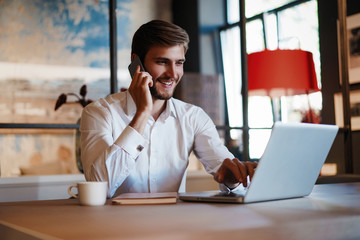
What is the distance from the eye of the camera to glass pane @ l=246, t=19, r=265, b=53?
23.1 ft

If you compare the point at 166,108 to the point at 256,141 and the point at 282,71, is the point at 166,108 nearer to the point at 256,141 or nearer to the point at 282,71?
the point at 282,71

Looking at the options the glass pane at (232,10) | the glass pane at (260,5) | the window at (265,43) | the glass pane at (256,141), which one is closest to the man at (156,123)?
the window at (265,43)

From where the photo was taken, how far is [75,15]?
749 cm

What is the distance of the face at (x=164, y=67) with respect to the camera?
211 centimetres

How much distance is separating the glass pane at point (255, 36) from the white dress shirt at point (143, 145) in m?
5.07

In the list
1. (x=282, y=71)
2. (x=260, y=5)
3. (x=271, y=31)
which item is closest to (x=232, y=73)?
(x=271, y=31)

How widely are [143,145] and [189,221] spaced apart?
88 cm

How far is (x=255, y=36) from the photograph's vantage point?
7.15m

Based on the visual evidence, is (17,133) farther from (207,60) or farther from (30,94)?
(207,60)

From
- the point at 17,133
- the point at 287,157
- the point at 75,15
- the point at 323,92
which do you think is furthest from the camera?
the point at 75,15

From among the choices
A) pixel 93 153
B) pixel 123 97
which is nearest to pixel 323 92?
pixel 123 97

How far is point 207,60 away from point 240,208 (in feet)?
22.2

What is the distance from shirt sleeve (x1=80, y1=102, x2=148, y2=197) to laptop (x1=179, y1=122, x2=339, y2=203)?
18.4 inches

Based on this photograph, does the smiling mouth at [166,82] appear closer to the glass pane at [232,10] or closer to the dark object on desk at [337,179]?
the dark object on desk at [337,179]
